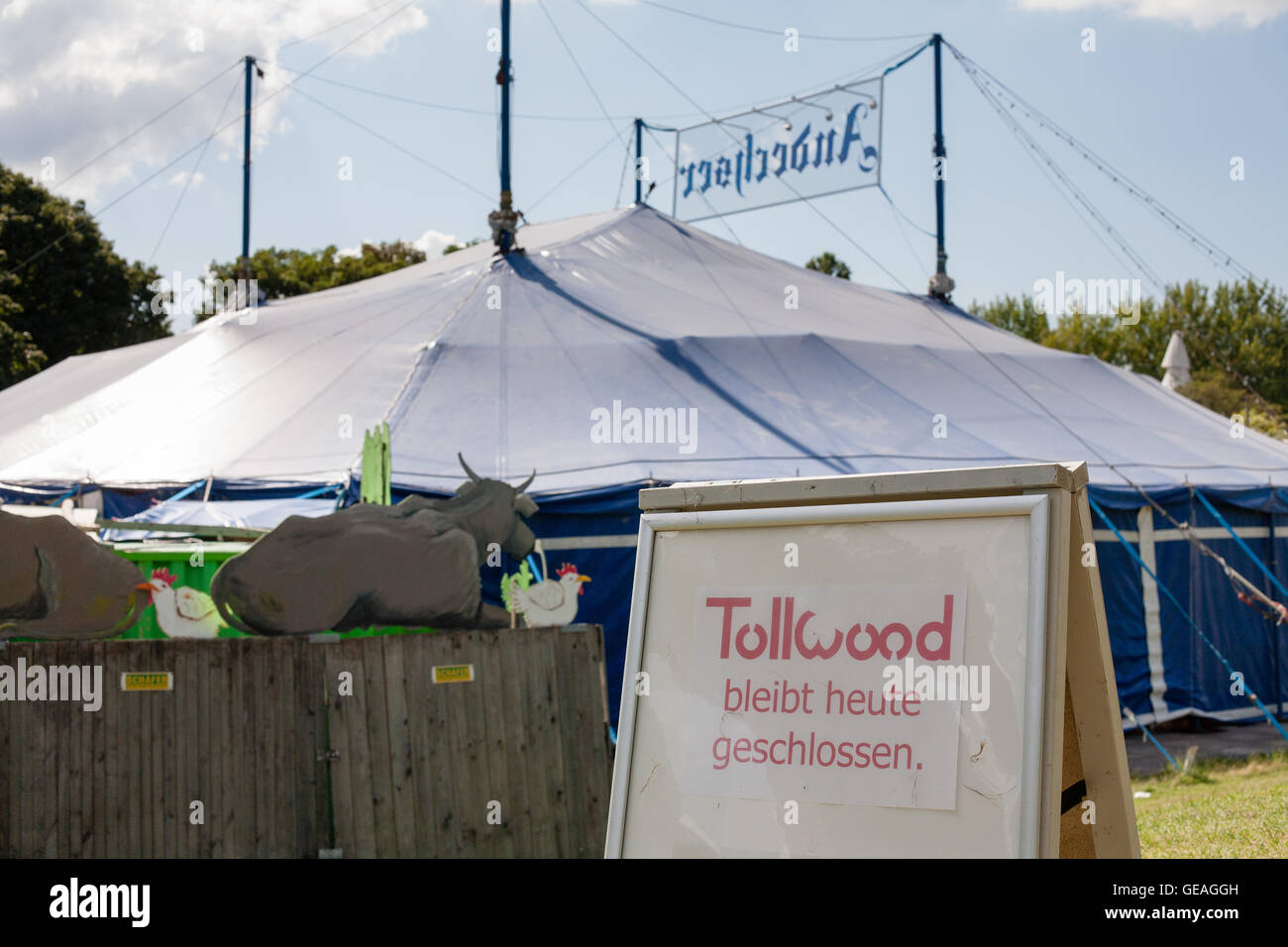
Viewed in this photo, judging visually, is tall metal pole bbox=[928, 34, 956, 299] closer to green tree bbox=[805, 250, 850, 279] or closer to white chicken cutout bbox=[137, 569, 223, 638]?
white chicken cutout bbox=[137, 569, 223, 638]

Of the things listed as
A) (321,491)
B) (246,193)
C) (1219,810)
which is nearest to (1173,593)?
(1219,810)

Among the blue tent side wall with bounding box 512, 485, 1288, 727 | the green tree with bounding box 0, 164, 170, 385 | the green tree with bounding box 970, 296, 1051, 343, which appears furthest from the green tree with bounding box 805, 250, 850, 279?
the blue tent side wall with bounding box 512, 485, 1288, 727

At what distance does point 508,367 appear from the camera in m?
12.1

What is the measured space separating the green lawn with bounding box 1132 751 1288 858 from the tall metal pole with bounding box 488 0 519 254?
356 inches

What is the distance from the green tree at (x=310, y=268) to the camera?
37.2 metres

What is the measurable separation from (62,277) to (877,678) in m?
34.5

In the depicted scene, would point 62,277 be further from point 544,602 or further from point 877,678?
point 877,678

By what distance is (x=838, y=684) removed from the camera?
2.74 m

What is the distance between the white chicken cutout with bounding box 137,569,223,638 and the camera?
5.74m

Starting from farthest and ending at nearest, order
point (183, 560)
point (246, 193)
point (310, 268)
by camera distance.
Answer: point (310, 268) < point (246, 193) < point (183, 560)

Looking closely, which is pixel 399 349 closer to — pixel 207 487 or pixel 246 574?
→ pixel 207 487

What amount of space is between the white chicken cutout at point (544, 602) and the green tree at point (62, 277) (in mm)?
29258

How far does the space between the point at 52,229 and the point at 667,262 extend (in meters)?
23.9
